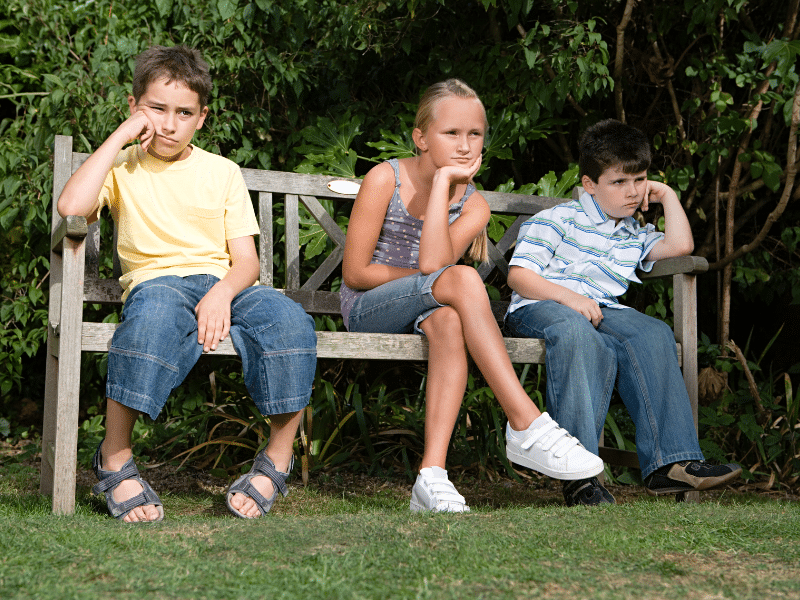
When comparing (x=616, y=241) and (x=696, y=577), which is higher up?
(x=616, y=241)

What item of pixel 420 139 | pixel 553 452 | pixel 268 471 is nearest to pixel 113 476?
pixel 268 471

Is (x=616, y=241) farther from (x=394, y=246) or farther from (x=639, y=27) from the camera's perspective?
(x=639, y=27)

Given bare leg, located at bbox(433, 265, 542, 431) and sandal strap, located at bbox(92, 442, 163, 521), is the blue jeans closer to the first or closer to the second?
bare leg, located at bbox(433, 265, 542, 431)

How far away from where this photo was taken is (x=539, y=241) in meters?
2.86

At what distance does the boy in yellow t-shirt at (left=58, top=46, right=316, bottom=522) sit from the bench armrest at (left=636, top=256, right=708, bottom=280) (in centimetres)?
128

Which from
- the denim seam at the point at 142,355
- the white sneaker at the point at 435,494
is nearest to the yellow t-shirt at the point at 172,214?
the denim seam at the point at 142,355

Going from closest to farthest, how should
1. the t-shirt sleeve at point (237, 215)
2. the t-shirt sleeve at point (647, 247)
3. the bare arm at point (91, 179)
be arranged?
1. the bare arm at point (91, 179)
2. the t-shirt sleeve at point (237, 215)
3. the t-shirt sleeve at point (647, 247)

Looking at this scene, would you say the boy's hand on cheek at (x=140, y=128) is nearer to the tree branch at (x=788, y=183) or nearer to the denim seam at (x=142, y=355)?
the denim seam at (x=142, y=355)

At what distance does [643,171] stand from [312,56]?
1666 mm

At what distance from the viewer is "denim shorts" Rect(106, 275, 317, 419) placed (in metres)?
2.05

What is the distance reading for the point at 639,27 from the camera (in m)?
3.87

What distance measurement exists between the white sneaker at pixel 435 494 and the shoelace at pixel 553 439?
9.3 inches

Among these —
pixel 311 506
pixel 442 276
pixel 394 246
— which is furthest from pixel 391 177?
pixel 311 506

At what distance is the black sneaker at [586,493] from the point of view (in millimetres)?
2363
